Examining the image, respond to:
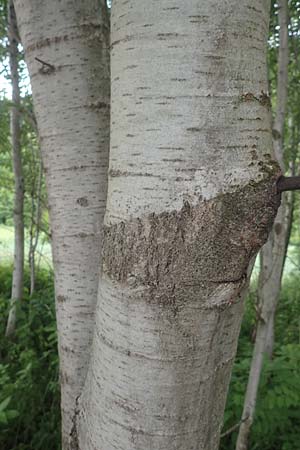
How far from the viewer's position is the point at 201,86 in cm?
59

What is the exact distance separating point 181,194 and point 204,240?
8 cm

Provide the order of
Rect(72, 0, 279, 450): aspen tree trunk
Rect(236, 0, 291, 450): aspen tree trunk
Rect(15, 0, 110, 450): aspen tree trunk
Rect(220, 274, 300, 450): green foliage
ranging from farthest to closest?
Rect(220, 274, 300, 450): green foliage < Rect(236, 0, 291, 450): aspen tree trunk < Rect(15, 0, 110, 450): aspen tree trunk < Rect(72, 0, 279, 450): aspen tree trunk

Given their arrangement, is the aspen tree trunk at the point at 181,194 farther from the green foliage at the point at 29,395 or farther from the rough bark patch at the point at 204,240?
the green foliage at the point at 29,395

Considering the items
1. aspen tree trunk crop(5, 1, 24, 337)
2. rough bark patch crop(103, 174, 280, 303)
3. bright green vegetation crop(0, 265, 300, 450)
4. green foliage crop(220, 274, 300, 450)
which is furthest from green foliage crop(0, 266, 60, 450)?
rough bark patch crop(103, 174, 280, 303)

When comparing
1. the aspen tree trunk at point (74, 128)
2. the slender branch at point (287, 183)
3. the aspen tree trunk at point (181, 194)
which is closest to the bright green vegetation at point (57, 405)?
the aspen tree trunk at point (74, 128)

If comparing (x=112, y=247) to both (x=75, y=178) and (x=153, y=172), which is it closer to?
(x=153, y=172)

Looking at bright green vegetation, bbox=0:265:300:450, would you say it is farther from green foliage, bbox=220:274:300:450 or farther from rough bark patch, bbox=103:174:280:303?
rough bark patch, bbox=103:174:280:303

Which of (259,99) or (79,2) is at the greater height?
(79,2)

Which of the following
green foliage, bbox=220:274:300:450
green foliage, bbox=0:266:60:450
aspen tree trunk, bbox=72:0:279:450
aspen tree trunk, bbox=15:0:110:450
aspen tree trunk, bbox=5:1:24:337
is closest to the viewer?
aspen tree trunk, bbox=72:0:279:450

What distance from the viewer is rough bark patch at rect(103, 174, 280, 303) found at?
601 mm

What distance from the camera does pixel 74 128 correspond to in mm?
1048

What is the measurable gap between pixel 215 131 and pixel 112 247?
0.25 m

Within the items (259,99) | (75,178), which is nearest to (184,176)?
(259,99)

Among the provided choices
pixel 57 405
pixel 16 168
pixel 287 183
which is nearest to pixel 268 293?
pixel 287 183
